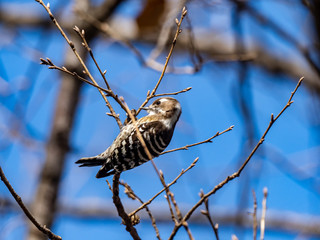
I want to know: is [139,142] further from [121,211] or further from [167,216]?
[167,216]

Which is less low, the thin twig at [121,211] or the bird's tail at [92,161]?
the bird's tail at [92,161]

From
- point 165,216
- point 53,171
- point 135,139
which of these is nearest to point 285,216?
point 165,216

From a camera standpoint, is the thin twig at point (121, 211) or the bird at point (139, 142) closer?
the thin twig at point (121, 211)

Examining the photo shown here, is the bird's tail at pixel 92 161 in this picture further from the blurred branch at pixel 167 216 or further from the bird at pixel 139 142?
the blurred branch at pixel 167 216

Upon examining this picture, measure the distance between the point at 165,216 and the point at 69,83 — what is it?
2.93 metres

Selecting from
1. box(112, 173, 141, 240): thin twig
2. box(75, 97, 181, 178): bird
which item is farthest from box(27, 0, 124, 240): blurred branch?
box(112, 173, 141, 240): thin twig

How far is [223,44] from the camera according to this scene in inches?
319

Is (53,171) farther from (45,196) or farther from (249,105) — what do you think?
(249,105)

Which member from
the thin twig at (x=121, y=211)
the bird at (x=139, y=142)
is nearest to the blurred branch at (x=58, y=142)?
the bird at (x=139, y=142)

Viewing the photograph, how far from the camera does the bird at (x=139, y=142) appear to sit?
2904 mm

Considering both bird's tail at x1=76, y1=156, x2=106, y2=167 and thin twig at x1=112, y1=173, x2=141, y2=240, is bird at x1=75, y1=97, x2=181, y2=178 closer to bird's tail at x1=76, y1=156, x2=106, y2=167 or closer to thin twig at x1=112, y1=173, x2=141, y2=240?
bird's tail at x1=76, y1=156, x2=106, y2=167

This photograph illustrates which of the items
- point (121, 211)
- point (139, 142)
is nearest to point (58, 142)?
point (139, 142)

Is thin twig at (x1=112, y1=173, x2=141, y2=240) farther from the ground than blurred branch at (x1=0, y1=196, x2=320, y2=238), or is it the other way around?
blurred branch at (x1=0, y1=196, x2=320, y2=238)

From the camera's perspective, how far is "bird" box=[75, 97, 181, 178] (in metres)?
2.90
